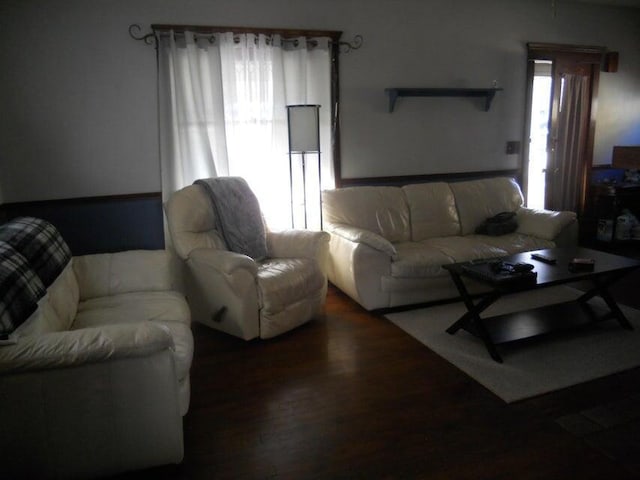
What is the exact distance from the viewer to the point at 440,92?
4.22m

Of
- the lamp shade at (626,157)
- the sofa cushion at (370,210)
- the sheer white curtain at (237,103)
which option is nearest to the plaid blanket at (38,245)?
the sheer white curtain at (237,103)

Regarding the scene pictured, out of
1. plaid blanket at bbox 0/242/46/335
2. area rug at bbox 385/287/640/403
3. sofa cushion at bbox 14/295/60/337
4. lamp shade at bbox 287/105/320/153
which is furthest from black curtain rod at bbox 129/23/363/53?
area rug at bbox 385/287/640/403

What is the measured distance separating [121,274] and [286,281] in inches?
39.6

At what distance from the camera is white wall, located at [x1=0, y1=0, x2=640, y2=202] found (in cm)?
326

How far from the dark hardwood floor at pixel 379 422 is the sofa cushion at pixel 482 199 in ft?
5.43

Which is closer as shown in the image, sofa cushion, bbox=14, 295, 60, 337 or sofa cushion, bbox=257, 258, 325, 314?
sofa cushion, bbox=14, 295, 60, 337

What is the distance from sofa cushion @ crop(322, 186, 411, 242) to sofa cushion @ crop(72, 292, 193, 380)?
156 cm

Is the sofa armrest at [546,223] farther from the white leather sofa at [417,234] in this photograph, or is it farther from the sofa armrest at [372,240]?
the sofa armrest at [372,240]

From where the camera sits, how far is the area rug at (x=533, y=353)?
241cm

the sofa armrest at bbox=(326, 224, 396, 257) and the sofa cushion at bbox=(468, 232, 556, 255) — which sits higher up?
the sofa armrest at bbox=(326, 224, 396, 257)

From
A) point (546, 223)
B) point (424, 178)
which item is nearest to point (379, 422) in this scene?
point (546, 223)

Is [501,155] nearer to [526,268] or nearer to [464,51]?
[464,51]

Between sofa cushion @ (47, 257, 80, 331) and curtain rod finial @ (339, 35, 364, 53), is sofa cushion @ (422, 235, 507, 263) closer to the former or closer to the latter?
curtain rod finial @ (339, 35, 364, 53)

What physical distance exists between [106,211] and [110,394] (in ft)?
7.06
